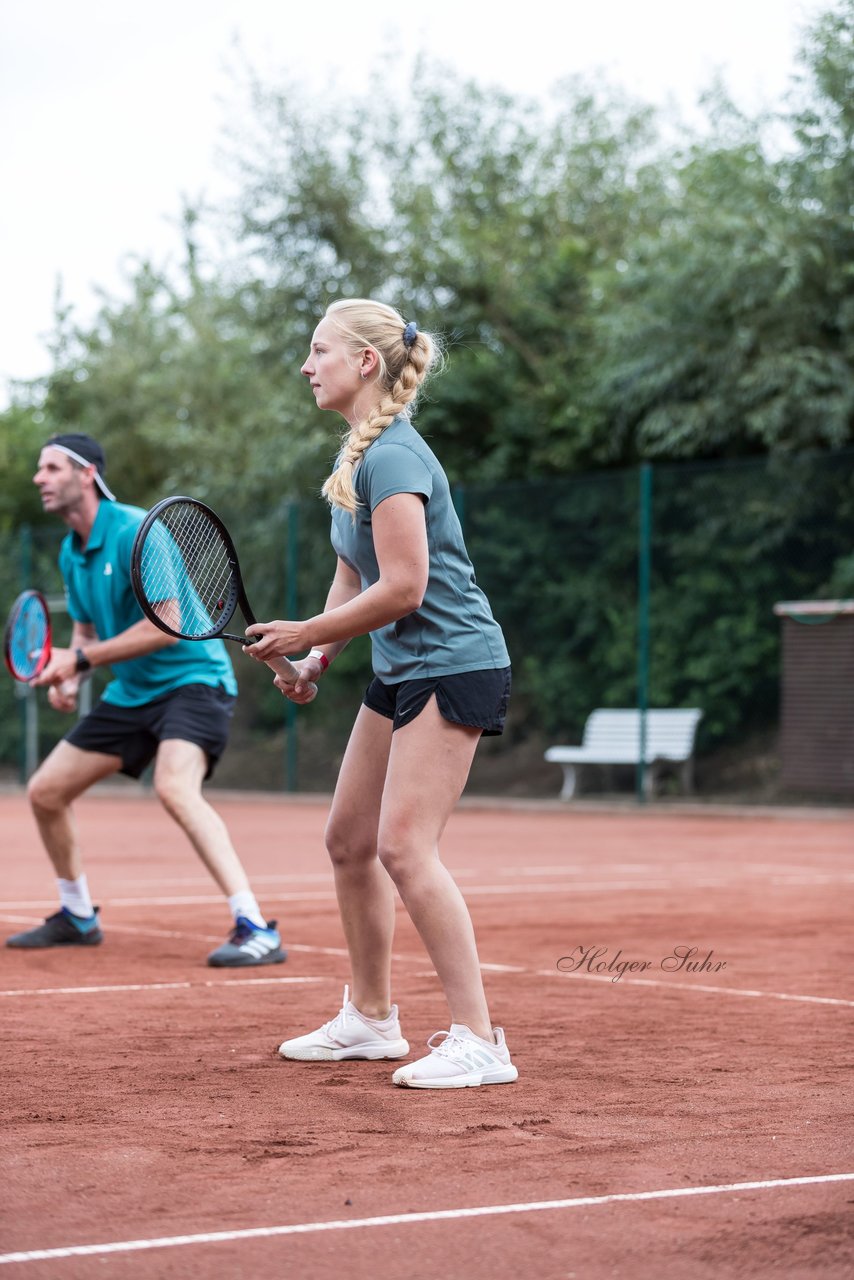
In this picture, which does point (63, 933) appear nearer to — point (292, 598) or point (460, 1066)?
point (460, 1066)

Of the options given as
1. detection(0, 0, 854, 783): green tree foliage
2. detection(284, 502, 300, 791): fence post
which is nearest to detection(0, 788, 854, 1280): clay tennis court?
detection(0, 0, 854, 783): green tree foliage

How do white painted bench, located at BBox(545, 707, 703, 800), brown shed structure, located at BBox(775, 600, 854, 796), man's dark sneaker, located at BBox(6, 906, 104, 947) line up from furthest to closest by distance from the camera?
1. white painted bench, located at BBox(545, 707, 703, 800)
2. brown shed structure, located at BBox(775, 600, 854, 796)
3. man's dark sneaker, located at BBox(6, 906, 104, 947)

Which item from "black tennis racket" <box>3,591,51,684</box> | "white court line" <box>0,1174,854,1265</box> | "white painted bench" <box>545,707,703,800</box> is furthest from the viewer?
"white painted bench" <box>545,707,703,800</box>

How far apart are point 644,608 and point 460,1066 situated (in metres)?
12.7

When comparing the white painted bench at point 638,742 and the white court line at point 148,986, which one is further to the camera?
the white painted bench at point 638,742

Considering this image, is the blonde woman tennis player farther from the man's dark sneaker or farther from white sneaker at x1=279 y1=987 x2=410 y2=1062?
the man's dark sneaker

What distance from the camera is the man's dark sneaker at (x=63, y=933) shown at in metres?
7.03

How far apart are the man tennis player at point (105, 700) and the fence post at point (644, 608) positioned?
10.00m

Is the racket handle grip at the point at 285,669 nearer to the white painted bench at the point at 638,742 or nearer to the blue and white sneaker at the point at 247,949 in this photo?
the blue and white sneaker at the point at 247,949

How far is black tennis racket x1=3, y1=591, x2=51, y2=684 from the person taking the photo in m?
7.36

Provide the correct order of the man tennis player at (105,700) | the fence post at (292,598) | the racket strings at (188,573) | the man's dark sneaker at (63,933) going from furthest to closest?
the fence post at (292,598), the man's dark sneaker at (63,933), the man tennis player at (105,700), the racket strings at (188,573)

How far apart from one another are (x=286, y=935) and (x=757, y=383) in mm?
10667

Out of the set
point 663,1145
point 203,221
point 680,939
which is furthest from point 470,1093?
point 203,221

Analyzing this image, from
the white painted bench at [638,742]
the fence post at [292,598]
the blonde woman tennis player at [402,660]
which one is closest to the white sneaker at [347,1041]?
the blonde woman tennis player at [402,660]
